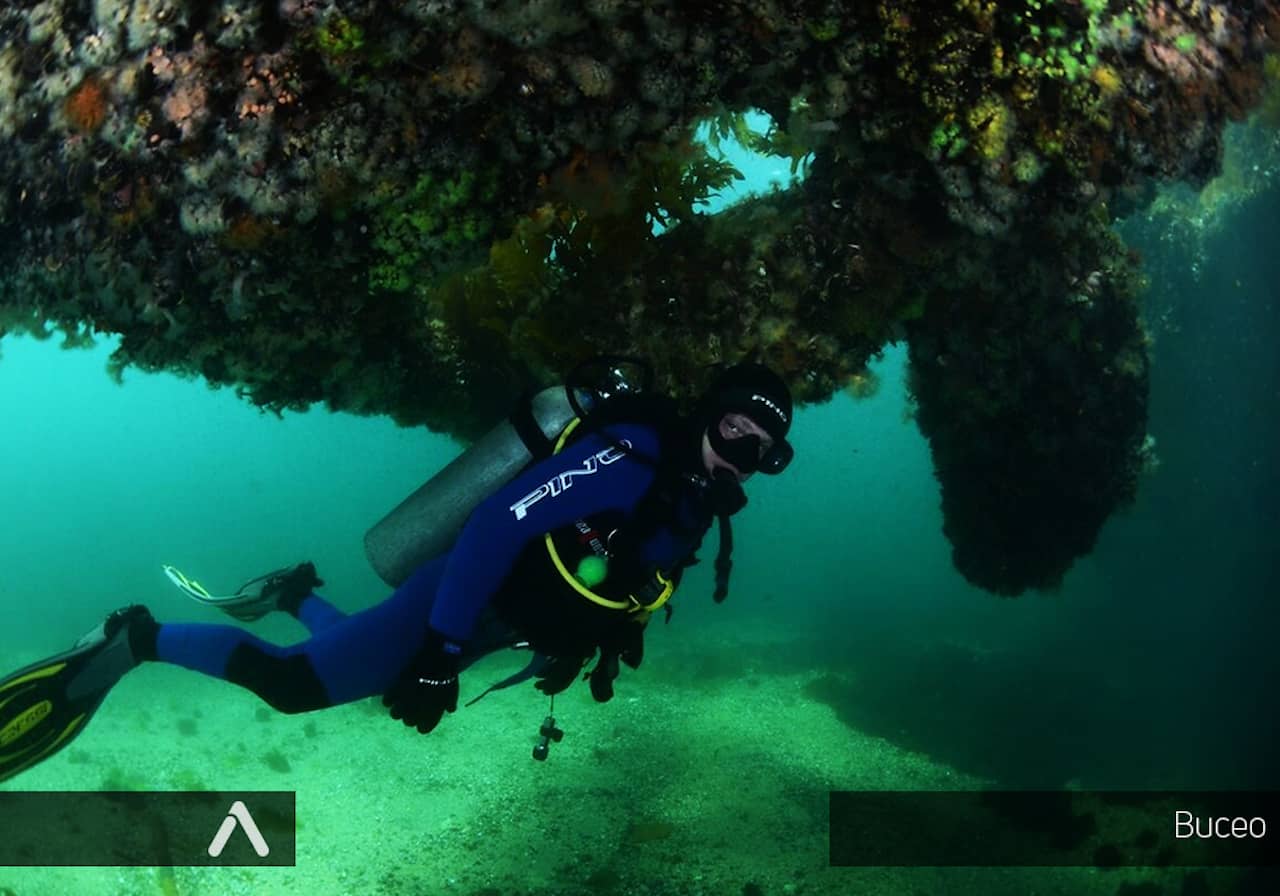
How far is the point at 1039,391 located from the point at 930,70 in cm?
490

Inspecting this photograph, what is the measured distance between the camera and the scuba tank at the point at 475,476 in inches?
216

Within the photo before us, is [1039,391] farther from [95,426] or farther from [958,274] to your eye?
[95,426]

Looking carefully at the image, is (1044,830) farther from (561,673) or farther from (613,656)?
(561,673)

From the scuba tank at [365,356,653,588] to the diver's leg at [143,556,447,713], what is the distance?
22 cm

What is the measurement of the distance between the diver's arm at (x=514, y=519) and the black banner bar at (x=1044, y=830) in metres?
5.69

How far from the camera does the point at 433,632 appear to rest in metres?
4.72

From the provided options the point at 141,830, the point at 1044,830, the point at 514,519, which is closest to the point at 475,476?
the point at 514,519

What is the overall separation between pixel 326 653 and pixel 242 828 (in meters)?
4.53

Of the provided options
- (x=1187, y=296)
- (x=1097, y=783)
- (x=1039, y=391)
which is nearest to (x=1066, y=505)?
(x=1039, y=391)

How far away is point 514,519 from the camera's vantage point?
4.68 meters

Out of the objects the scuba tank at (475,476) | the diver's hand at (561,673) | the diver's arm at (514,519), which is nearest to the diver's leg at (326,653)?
the scuba tank at (475,476)

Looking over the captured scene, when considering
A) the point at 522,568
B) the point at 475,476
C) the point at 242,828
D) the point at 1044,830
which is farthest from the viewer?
the point at 1044,830

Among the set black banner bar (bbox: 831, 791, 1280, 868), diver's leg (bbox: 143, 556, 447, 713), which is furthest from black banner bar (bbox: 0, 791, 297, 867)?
black banner bar (bbox: 831, 791, 1280, 868)

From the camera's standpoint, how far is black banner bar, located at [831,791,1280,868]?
335 inches
